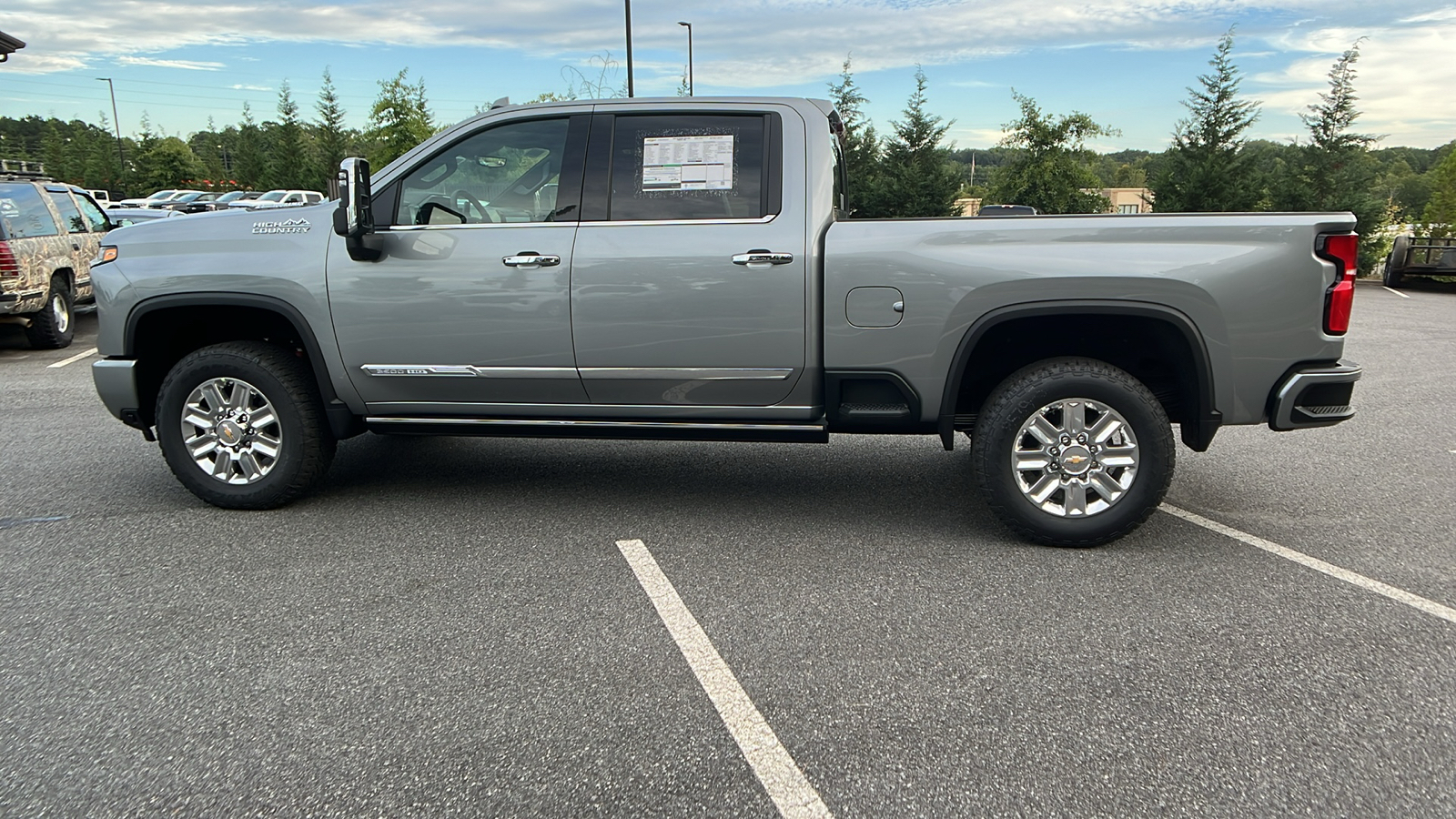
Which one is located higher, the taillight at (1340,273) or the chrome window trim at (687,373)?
the taillight at (1340,273)

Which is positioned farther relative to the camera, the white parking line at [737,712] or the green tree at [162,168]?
the green tree at [162,168]

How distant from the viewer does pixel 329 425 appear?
16.4ft

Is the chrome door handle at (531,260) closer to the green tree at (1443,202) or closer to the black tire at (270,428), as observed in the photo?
the black tire at (270,428)

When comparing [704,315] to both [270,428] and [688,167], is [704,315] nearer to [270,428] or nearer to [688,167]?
[688,167]

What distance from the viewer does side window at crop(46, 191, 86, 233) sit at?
36.6ft

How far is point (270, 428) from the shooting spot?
4.96 m

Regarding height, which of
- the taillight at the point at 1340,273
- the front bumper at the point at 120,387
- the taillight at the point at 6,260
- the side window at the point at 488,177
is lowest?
the front bumper at the point at 120,387

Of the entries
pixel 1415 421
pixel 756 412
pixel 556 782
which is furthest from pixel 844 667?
pixel 1415 421

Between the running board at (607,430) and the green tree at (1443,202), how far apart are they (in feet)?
68.9

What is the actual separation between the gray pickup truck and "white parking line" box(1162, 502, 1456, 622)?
56 centimetres

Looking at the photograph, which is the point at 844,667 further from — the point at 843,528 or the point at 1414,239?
the point at 1414,239

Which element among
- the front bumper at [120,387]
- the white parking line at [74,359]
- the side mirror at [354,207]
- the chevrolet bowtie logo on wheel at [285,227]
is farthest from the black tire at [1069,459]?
the white parking line at [74,359]

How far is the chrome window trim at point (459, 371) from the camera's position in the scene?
466 cm

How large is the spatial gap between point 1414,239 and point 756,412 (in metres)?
19.6
